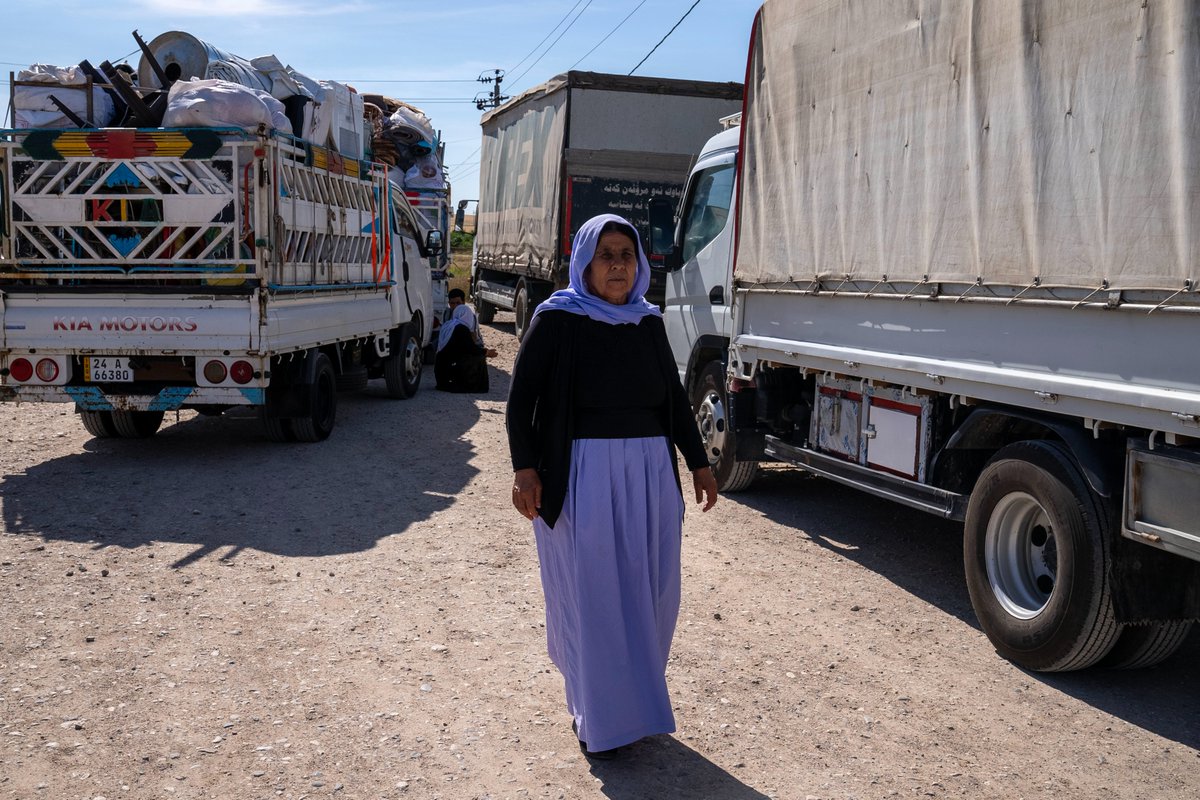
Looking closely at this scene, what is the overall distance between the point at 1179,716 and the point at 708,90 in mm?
11300

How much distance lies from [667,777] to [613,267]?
1665 millimetres

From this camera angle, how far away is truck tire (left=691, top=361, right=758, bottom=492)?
8.09 metres

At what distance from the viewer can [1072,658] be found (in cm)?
456

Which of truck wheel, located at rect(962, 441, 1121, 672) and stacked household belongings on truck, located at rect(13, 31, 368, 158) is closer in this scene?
truck wheel, located at rect(962, 441, 1121, 672)

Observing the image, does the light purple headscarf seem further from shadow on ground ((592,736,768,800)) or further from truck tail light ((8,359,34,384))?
truck tail light ((8,359,34,384))

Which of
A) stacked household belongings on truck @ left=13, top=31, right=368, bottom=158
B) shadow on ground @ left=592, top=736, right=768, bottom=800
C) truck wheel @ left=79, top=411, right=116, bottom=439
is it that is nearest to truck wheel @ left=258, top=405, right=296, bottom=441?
truck wheel @ left=79, top=411, right=116, bottom=439

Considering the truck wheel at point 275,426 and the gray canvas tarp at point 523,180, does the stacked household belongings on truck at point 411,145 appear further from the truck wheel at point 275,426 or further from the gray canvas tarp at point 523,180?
the truck wheel at point 275,426

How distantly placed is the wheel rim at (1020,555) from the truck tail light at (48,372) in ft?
21.5

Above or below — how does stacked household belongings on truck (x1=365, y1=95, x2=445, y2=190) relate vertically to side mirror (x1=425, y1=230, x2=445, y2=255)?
above

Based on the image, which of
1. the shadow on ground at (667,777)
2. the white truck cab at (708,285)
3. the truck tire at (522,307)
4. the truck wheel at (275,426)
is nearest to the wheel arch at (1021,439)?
the shadow on ground at (667,777)

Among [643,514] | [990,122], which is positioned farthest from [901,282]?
[643,514]

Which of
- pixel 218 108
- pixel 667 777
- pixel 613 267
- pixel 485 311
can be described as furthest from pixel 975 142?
pixel 485 311

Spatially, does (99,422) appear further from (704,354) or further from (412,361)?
(704,354)

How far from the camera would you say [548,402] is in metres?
3.89
